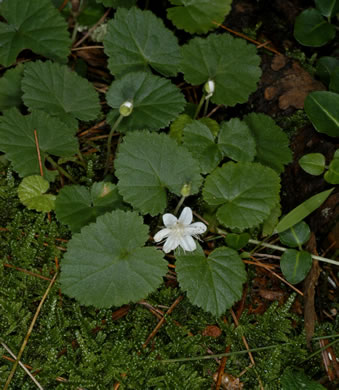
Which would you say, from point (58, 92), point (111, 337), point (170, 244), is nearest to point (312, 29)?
point (58, 92)

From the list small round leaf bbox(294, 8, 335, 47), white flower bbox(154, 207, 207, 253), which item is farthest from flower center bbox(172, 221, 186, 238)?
small round leaf bbox(294, 8, 335, 47)

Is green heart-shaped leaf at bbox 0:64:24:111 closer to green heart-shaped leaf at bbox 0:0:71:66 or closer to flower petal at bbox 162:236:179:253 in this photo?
green heart-shaped leaf at bbox 0:0:71:66

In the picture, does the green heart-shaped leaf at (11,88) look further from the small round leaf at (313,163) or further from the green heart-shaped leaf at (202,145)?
the small round leaf at (313,163)

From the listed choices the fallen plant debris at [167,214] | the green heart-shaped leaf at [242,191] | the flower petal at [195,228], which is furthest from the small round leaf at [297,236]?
the flower petal at [195,228]

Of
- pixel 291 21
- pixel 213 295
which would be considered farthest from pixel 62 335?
pixel 291 21

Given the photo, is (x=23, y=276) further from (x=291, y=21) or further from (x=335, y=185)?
(x=291, y=21)

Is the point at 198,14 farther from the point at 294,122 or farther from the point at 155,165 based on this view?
the point at 155,165
